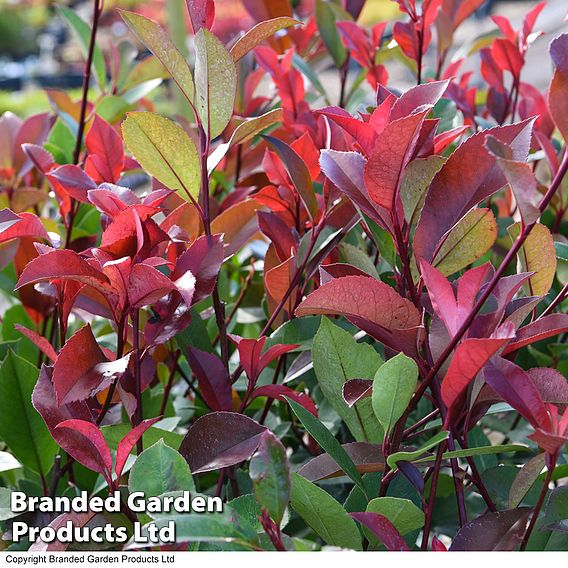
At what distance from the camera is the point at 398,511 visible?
54cm

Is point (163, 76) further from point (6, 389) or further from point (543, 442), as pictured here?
point (543, 442)

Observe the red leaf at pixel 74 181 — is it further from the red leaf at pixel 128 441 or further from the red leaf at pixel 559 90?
the red leaf at pixel 559 90

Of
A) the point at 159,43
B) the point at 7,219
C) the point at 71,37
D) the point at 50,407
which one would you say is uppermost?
the point at 71,37

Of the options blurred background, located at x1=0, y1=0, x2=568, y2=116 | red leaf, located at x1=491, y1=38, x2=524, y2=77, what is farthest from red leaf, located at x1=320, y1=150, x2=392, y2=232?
blurred background, located at x1=0, y1=0, x2=568, y2=116

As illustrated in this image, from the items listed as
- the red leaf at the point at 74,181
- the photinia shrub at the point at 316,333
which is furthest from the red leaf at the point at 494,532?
the red leaf at the point at 74,181

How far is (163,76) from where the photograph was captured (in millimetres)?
1211

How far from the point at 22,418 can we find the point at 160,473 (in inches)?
9.2

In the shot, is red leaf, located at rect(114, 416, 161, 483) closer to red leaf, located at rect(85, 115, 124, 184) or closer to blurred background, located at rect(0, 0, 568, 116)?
red leaf, located at rect(85, 115, 124, 184)

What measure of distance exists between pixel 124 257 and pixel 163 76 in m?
0.71

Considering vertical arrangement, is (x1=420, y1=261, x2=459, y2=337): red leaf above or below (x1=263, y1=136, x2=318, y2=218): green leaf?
below

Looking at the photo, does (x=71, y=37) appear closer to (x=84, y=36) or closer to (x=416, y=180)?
(x=84, y=36)

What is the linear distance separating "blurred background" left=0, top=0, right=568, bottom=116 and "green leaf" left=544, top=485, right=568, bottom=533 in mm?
3536

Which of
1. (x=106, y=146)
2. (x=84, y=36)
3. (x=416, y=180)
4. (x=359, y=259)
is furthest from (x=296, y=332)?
(x=84, y=36)

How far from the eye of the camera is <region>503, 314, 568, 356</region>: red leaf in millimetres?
552
